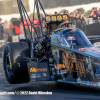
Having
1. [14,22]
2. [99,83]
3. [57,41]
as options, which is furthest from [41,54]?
[14,22]

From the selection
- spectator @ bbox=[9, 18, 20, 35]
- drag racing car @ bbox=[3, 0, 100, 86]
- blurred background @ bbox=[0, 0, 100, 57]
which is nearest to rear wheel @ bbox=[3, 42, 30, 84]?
drag racing car @ bbox=[3, 0, 100, 86]

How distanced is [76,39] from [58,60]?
0.77m

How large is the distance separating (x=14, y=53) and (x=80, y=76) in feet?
7.77

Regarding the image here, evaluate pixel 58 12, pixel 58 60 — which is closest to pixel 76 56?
pixel 58 60

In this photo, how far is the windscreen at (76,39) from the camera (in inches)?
285

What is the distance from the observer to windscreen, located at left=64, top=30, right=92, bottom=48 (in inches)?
285

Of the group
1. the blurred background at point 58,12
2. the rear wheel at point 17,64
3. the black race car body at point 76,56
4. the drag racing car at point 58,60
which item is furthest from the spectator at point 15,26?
the black race car body at point 76,56

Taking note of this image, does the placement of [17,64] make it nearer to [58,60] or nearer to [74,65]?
[58,60]

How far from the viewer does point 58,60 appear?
7.22 m

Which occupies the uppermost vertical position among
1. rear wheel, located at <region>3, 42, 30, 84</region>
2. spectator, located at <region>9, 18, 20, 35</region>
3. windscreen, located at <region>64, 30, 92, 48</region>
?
spectator, located at <region>9, 18, 20, 35</region>

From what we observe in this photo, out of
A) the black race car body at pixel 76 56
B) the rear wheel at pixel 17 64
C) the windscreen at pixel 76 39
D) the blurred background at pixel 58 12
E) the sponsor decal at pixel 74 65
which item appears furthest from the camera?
the blurred background at pixel 58 12

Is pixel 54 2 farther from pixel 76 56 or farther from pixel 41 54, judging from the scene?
pixel 76 56

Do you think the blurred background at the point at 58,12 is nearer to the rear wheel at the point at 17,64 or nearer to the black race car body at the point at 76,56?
the rear wheel at the point at 17,64

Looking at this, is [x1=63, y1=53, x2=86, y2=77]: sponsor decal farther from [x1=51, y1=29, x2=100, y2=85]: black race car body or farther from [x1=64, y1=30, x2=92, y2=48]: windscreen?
[x1=64, y1=30, x2=92, y2=48]: windscreen
